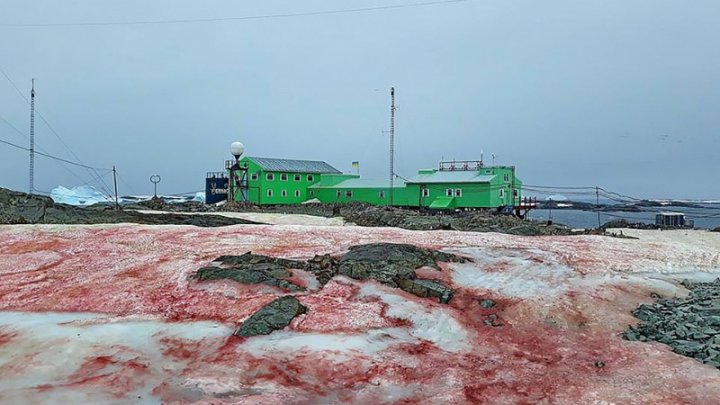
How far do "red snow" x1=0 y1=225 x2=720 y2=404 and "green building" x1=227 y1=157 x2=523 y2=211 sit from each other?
30.8 meters

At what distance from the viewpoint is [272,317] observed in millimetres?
9609

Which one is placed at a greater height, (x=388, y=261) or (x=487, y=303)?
(x=388, y=261)

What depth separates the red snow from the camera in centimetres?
716

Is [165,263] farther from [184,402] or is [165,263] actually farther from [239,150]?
[239,150]

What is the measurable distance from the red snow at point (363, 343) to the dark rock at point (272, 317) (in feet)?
0.69

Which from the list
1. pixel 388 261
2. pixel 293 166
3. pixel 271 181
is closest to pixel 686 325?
pixel 388 261

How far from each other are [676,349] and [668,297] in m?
4.03

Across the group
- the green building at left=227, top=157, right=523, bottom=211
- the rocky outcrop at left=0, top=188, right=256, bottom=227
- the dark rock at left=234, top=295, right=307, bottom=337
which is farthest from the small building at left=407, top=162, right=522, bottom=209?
the dark rock at left=234, top=295, right=307, bottom=337

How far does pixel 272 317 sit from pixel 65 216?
21.4m

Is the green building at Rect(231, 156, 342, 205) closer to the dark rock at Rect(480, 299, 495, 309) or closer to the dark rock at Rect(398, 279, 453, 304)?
the dark rock at Rect(398, 279, 453, 304)

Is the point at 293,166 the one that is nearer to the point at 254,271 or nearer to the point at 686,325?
the point at 254,271

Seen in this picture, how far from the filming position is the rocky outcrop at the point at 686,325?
8227 mm

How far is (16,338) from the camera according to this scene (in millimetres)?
9016

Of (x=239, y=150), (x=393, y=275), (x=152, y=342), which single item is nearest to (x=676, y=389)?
(x=393, y=275)
